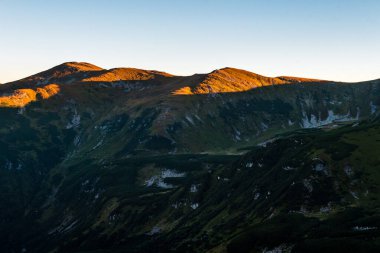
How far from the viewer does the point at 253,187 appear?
191875mm

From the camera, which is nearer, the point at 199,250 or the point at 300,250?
the point at 300,250

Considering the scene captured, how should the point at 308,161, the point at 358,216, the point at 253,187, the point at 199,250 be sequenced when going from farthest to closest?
the point at 253,187 < the point at 308,161 < the point at 199,250 < the point at 358,216

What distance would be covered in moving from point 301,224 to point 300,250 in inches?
784

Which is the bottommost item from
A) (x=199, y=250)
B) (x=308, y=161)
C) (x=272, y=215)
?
(x=199, y=250)

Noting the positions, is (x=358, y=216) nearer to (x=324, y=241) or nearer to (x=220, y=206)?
(x=324, y=241)

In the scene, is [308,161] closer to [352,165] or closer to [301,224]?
[352,165]

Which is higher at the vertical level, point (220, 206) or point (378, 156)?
point (378, 156)

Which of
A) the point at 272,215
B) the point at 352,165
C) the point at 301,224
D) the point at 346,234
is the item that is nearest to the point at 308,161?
the point at 352,165

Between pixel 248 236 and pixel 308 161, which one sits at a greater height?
pixel 308 161

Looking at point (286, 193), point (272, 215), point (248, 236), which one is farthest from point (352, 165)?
point (248, 236)

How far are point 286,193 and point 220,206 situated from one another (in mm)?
37767

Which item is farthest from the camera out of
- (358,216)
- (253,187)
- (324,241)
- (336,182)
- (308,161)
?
(253,187)

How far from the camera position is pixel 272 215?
15575 cm

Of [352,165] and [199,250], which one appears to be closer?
[199,250]
